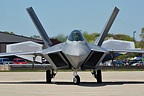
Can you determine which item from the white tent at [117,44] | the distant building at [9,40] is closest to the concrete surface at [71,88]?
the white tent at [117,44]

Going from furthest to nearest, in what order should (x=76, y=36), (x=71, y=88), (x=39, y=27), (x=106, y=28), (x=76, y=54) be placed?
(x=39, y=27), (x=106, y=28), (x=76, y=36), (x=76, y=54), (x=71, y=88)

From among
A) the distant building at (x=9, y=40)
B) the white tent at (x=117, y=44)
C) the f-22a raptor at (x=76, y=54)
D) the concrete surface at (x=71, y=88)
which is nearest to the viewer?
the concrete surface at (x=71, y=88)

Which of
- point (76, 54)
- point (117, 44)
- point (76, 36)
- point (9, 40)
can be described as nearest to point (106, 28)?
point (76, 36)

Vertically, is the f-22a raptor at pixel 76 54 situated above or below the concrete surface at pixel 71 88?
above

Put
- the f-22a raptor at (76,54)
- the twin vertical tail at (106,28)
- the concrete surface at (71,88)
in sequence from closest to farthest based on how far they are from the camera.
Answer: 1. the concrete surface at (71,88)
2. the f-22a raptor at (76,54)
3. the twin vertical tail at (106,28)

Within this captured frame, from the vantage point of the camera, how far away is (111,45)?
39.5 meters

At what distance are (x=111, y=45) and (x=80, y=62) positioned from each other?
19881mm

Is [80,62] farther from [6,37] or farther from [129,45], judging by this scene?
[6,37]

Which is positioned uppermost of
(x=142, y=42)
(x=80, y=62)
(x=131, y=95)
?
(x=142, y=42)

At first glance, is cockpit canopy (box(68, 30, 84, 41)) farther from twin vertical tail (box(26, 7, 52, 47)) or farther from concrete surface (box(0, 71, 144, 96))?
twin vertical tail (box(26, 7, 52, 47))

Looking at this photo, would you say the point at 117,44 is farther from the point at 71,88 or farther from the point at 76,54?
the point at 71,88

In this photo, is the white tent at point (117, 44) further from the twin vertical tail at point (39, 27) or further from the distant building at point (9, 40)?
the distant building at point (9, 40)

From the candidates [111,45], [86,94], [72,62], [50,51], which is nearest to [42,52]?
[50,51]

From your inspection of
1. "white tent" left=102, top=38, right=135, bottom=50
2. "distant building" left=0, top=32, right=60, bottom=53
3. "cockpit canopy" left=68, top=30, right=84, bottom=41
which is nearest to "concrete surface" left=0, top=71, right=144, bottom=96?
"cockpit canopy" left=68, top=30, right=84, bottom=41
